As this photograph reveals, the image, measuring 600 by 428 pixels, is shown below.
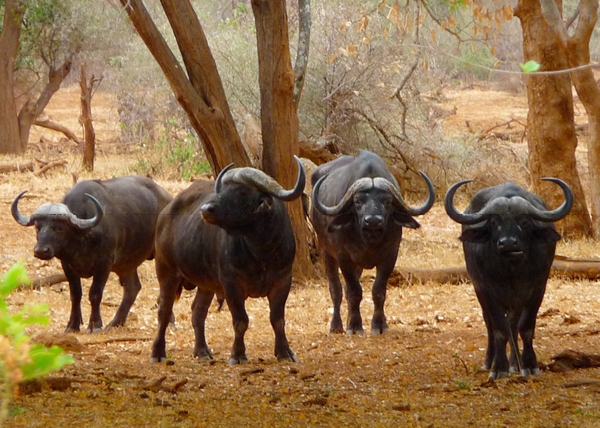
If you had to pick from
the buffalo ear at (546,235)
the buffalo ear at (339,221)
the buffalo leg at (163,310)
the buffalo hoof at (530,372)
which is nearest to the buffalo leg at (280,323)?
the buffalo leg at (163,310)

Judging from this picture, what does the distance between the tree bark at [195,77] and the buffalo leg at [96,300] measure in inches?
75.8

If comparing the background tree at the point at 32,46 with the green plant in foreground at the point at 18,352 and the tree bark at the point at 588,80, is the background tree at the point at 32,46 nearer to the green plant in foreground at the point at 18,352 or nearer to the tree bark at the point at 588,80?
the tree bark at the point at 588,80

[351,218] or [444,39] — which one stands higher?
[444,39]

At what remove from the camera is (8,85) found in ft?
79.3

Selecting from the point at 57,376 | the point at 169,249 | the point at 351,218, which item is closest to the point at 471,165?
the point at 351,218

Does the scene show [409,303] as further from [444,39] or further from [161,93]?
[444,39]

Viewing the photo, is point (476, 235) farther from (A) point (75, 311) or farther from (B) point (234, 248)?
(A) point (75, 311)

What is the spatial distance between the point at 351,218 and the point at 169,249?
6.62ft

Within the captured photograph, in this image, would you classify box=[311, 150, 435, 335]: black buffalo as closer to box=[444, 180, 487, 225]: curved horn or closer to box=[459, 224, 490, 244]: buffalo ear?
box=[444, 180, 487, 225]: curved horn

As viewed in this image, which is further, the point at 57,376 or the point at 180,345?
the point at 180,345

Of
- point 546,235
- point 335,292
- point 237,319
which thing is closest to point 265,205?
point 237,319

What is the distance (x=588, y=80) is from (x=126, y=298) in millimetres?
7005

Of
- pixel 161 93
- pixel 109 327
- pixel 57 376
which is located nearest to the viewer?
Answer: pixel 57 376

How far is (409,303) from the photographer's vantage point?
11.2 metres
